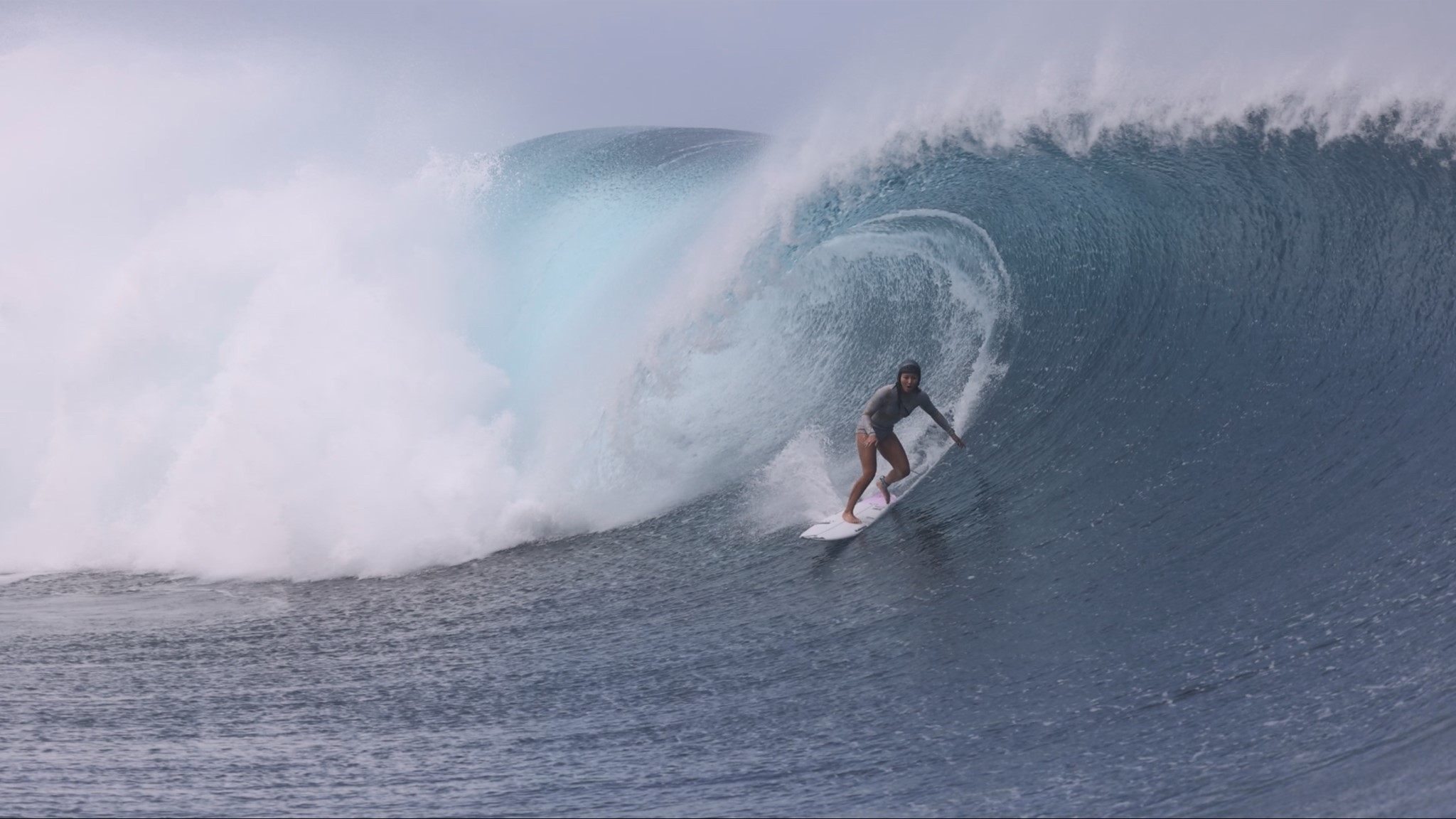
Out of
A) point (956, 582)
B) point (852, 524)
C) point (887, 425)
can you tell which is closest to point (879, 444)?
point (887, 425)

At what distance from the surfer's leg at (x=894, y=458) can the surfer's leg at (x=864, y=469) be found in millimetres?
112

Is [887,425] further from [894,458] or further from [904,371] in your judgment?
[904,371]

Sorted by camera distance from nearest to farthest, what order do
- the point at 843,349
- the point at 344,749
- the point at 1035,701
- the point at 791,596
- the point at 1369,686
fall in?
the point at 1369,686 → the point at 1035,701 → the point at 344,749 → the point at 791,596 → the point at 843,349

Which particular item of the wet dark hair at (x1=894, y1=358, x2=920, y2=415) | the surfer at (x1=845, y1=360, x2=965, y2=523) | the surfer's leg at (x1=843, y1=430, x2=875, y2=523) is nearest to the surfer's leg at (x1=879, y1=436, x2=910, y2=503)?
the surfer at (x1=845, y1=360, x2=965, y2=523)

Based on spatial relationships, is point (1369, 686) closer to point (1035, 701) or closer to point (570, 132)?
point (1035, 701)

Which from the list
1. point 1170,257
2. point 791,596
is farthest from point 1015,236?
point 791,596

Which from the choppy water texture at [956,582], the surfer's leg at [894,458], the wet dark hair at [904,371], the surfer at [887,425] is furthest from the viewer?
the surfer's leg at [894,458]

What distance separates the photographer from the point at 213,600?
7625mm

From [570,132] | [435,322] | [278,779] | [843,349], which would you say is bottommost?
[278,779]

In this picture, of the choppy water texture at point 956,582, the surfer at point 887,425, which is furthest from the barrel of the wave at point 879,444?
the choppy water texture at point 956,582

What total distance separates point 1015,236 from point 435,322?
5.59 m

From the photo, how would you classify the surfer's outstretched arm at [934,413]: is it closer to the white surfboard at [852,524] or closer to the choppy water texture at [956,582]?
the choppy water texture at [956,582]

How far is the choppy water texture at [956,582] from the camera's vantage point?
4.31m

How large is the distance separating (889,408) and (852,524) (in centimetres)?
78
